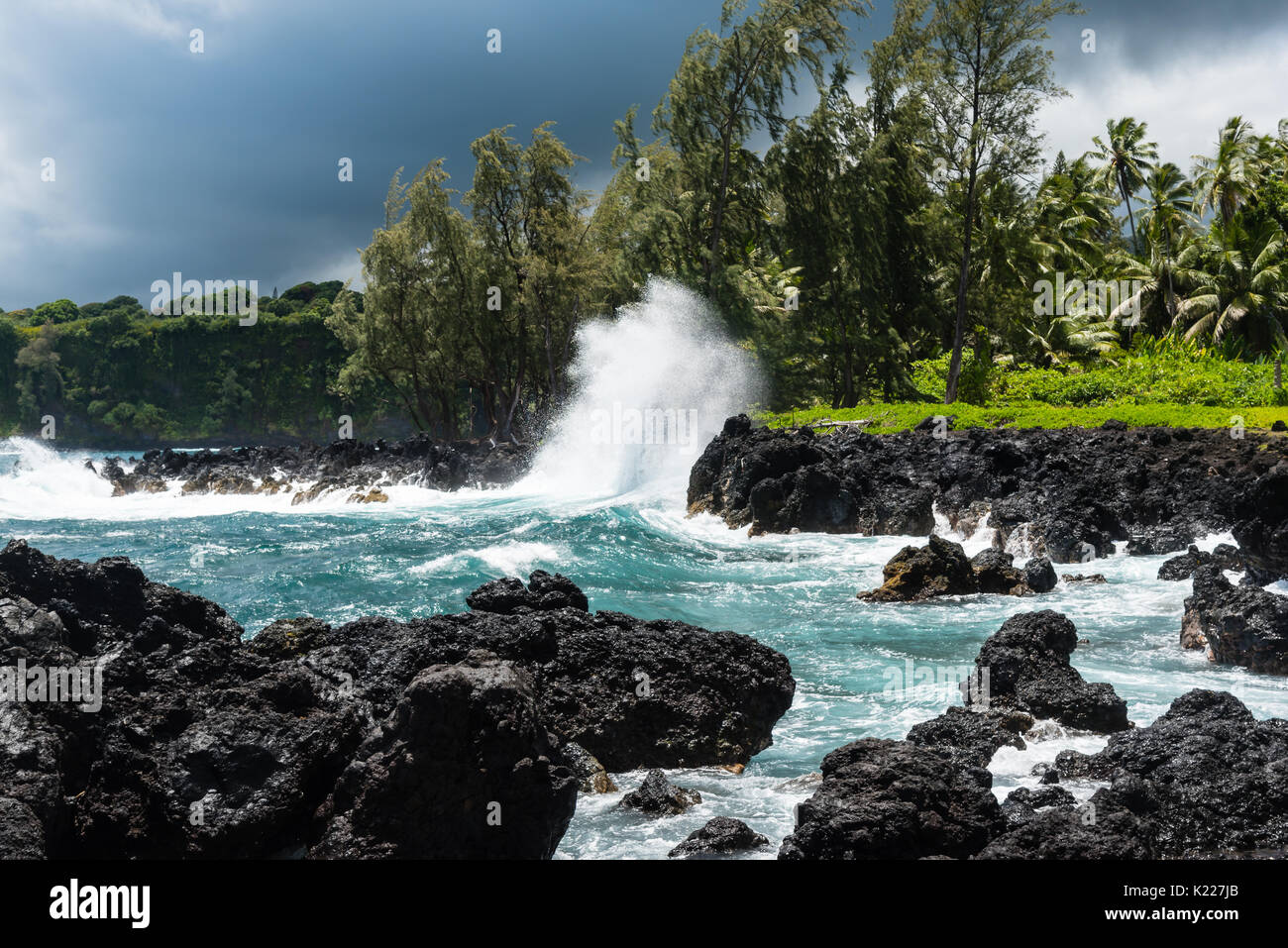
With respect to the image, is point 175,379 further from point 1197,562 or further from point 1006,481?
point 1197,562

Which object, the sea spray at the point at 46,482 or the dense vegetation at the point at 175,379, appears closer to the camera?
the sea spray at the point at 46,482

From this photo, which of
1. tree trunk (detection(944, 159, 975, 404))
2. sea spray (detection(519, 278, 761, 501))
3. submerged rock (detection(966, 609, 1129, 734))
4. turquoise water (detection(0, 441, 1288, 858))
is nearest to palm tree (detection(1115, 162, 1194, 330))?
tree trunk (detection(944, 159, 975, 404))

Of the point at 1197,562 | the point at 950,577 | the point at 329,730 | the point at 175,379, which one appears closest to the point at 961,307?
the point at 1197,562

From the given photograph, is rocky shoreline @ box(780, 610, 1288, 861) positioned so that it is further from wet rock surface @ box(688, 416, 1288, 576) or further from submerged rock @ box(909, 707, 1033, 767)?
wet rock surface @ box(688, 416, 1288, 576)

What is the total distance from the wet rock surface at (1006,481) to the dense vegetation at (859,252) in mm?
8359

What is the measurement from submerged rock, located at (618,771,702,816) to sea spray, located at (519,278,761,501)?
25.5 metres

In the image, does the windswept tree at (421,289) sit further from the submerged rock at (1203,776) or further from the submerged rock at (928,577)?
the submerged rock at (1203,776)

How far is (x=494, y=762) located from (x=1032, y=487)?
16.3 metres

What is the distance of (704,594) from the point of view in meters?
15.4

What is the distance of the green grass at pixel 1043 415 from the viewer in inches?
1009

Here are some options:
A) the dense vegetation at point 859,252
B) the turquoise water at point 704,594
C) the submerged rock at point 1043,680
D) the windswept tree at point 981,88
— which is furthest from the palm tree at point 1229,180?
the submerged rock at point 1043,680

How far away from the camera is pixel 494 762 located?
17.8 ft

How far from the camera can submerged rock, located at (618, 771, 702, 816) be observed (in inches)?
270
